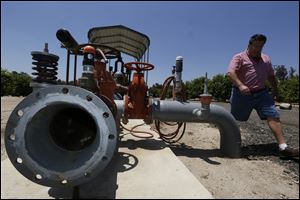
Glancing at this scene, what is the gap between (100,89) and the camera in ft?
6.39

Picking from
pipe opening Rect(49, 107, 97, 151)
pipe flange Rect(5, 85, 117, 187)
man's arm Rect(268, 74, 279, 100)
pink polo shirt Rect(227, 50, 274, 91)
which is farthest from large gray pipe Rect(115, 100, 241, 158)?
pipe flange Rect(5, 85, 117, 187)

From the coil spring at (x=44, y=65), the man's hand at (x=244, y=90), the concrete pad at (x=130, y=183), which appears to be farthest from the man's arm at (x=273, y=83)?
the coil spring at (x=44, y=65)

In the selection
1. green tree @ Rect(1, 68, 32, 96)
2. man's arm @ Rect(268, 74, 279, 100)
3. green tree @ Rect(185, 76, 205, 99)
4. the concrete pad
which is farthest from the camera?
green tree @ Rect(185, 76, 205, 99)

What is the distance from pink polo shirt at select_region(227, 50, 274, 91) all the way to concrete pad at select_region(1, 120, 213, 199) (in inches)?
60.6

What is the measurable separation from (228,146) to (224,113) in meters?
0.38

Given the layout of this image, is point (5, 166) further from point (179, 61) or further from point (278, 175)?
point (278, 175)

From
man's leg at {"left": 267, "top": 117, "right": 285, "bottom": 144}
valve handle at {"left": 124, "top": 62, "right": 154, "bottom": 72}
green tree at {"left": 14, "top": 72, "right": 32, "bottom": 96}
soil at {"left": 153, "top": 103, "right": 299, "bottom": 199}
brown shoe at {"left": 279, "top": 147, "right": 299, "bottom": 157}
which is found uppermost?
green tree at {"left": 14, "top": 72, "right": 32, "bottom": 96}

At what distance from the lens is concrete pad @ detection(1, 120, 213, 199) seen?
154cm

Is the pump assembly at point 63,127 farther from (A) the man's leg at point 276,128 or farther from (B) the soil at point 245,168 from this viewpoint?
(A) the man's leg at point 276,128

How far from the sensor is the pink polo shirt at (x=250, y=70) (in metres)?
3.23

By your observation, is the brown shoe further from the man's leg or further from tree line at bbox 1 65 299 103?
tree line at bbox 1 65 299 103

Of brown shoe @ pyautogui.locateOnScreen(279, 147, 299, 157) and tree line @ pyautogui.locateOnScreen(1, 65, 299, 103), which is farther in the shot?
tree line @ pyautogui.locateOnScreen(1, 65, 299, 103)

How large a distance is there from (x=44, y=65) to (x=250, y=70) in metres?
2.31

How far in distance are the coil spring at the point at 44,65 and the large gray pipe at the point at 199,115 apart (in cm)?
102
